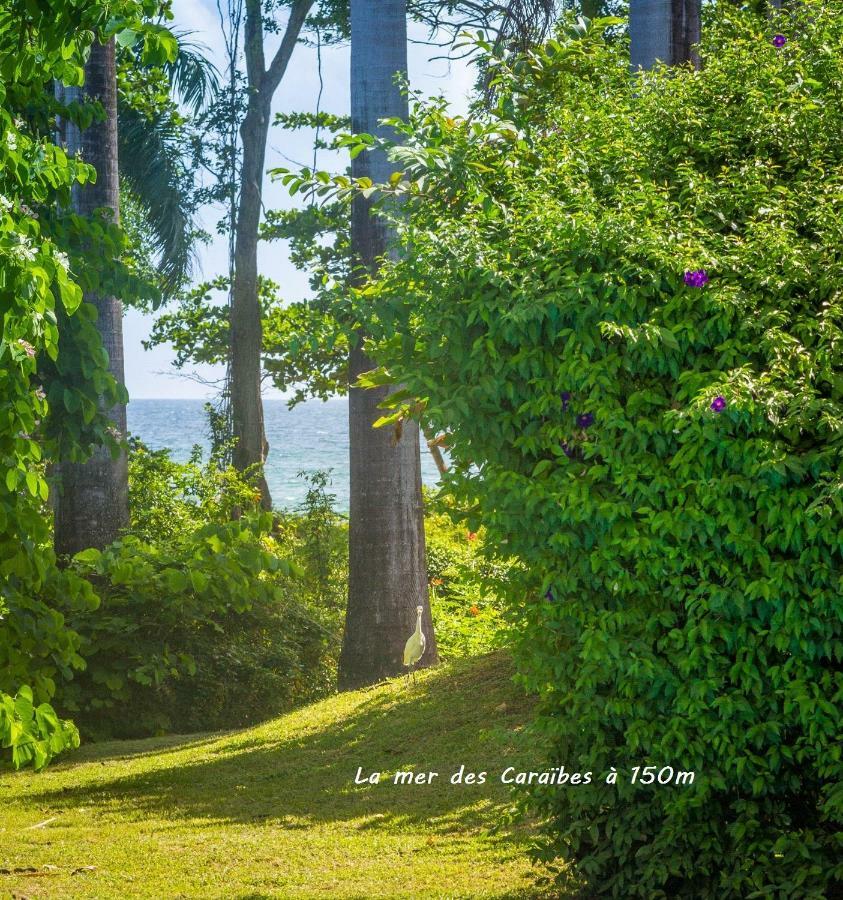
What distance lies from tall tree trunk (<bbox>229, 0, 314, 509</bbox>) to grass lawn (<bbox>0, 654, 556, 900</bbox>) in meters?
10.8

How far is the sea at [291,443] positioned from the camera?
7219 cm

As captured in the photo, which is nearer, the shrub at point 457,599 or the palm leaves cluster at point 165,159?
the shrub at point 457,599

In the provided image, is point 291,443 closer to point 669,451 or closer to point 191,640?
point 191,640

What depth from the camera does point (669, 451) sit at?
4.04m

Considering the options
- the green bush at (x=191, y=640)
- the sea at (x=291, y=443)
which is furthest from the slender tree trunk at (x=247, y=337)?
the sea at (x=291, y=443)

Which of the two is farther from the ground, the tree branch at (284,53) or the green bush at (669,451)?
the tree branch at (284,53)

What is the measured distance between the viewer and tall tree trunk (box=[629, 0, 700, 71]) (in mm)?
8188

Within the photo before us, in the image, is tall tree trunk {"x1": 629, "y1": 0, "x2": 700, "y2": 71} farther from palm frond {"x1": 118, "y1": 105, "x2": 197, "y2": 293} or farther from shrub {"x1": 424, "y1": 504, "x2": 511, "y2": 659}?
palm frond {"x1": 118, "y1": 105, "x2": 197, "y2": 293}

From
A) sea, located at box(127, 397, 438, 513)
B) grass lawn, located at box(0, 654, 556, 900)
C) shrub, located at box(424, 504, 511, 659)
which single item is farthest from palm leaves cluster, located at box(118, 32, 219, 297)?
sea, located at box(127, 397, 438, 513)

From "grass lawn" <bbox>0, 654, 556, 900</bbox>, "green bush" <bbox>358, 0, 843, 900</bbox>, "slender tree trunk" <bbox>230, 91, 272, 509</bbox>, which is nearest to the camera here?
"green bush" <bbox>358, 0, 843, 900</bbox>

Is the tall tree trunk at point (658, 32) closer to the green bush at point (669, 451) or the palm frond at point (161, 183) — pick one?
the green bush at point (669, 451)

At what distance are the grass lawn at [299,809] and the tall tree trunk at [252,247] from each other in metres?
10.8

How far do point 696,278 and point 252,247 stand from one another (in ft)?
56.9

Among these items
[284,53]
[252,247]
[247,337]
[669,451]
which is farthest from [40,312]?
[284,53]
